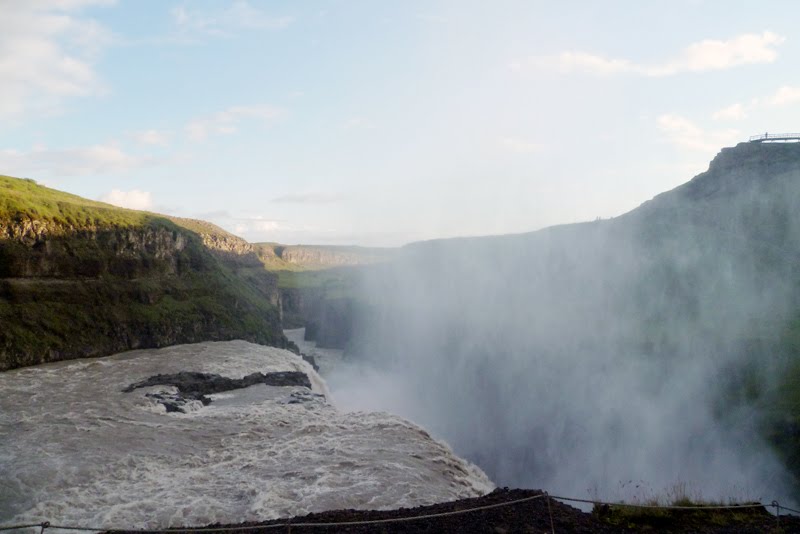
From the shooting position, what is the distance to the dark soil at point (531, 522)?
37.3 feet

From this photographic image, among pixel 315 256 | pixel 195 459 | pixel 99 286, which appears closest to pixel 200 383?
pixel 195 459

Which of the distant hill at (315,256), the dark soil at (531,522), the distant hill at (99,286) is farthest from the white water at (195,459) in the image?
the distant hill at (315,256)

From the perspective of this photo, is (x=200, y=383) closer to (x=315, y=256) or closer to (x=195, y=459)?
(x=195, y=459)

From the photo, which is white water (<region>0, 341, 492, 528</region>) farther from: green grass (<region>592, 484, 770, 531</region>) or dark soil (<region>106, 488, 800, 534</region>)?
green grass (<region>592, 484, 770, 531</region>)

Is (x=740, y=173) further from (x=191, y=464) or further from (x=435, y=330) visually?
(x=191, y=464)

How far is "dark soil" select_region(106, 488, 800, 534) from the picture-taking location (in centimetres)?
1138

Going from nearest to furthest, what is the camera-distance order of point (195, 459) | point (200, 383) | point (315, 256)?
point (195, 459) < point (200, 383) < point (315, 256)

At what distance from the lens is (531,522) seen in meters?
11.6

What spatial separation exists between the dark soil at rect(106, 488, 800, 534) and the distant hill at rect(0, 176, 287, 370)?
34009mm

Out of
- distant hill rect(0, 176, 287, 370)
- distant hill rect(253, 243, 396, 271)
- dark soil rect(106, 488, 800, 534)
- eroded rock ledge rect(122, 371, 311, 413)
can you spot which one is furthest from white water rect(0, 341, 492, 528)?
distant hill rect(253, 243, 396, 271)

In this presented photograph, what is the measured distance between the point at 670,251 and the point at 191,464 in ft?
151

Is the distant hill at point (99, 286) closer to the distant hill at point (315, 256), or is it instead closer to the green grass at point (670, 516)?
the green grass at point (670, 516)

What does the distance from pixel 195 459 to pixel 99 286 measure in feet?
99.2

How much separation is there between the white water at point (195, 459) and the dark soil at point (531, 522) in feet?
16.9
